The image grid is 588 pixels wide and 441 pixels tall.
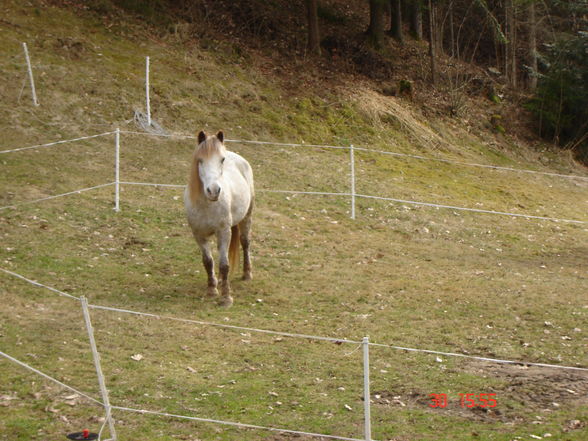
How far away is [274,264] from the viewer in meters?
12.2

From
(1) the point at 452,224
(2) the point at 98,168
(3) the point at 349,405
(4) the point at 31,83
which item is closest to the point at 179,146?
(2) the point at 98,168

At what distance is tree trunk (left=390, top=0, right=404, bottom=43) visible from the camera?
85.7ft

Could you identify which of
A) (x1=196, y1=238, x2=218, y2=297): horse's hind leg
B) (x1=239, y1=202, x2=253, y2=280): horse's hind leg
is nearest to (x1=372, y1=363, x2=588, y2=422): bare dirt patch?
(x1=196, y1=238, x2=218, y2=297): horse's hind leg

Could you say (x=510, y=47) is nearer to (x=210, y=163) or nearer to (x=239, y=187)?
(x=239, y=187)

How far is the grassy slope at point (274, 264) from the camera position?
7617 mm

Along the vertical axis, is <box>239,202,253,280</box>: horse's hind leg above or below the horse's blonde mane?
below

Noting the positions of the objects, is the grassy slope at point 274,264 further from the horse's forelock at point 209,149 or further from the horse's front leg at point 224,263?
the horse's forelock at point 209,149

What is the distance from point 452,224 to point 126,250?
6330 mm

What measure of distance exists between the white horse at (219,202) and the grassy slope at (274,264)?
461 millimetres

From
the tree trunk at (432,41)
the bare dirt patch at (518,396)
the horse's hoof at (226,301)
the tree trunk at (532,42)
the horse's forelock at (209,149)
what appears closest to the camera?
the bare dirt patch at (518,396)

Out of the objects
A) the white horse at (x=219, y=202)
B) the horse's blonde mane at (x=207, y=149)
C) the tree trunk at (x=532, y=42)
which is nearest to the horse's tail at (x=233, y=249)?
the white horse at (x=219, y=202)

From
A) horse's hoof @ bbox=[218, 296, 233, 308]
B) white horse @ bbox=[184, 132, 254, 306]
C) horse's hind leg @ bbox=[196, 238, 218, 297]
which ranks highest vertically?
white horse @ bbox=[184, 132, 254, 306]

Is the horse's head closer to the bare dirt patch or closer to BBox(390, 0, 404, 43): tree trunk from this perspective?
the bare dirt patch

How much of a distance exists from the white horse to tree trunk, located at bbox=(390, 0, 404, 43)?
642 inches
